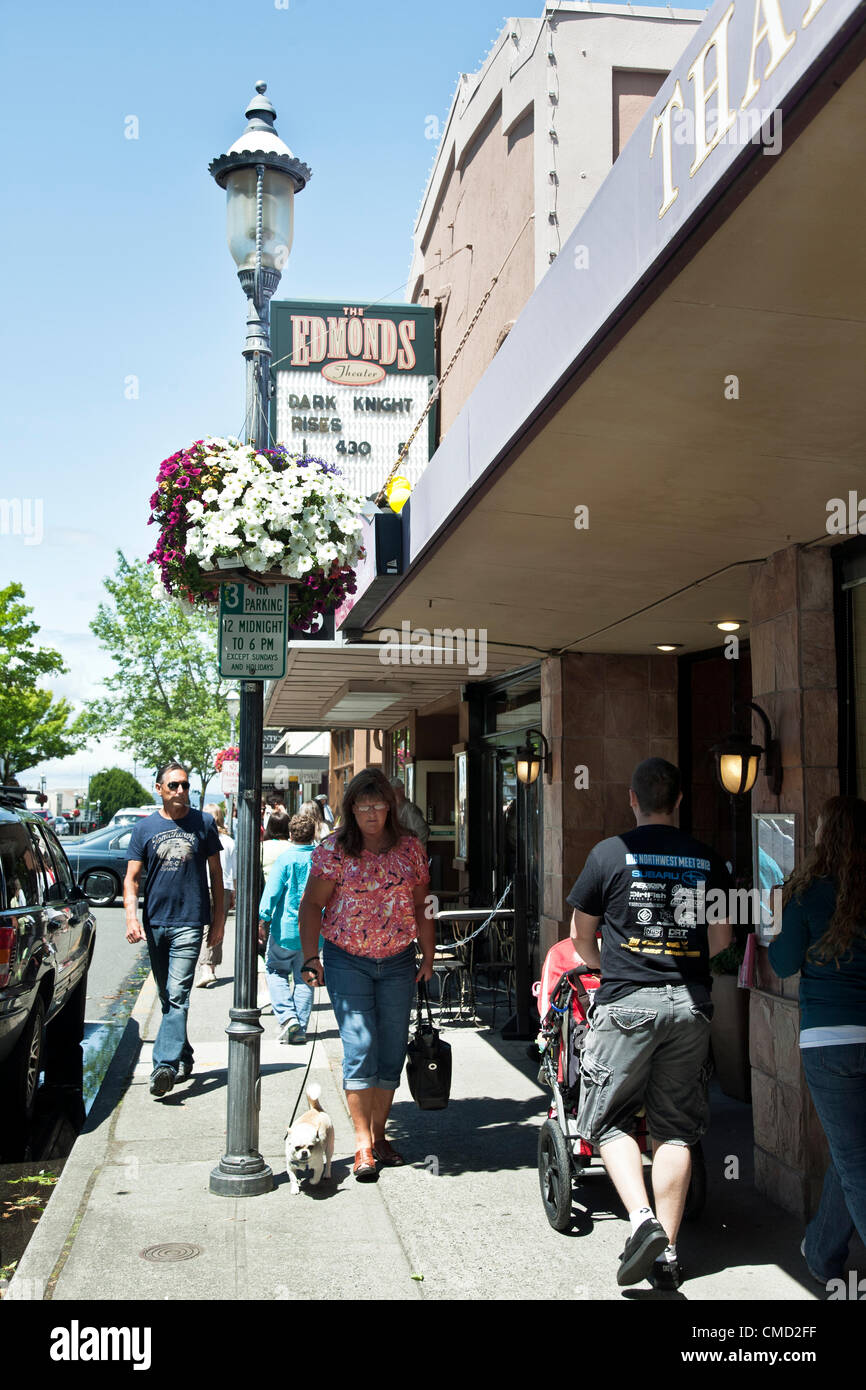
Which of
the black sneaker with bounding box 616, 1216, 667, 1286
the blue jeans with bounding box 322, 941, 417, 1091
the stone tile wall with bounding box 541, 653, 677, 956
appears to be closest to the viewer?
the black sneaker with bounding box 616, 1216, 667, 1286

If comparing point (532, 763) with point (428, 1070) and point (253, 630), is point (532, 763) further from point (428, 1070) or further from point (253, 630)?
point (253, 630)

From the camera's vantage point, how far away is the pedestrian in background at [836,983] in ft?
12.8

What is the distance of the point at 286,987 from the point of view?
9.05 metres

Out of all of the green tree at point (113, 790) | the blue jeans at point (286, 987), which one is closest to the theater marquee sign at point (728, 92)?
the blue jeans at point (286, 987)

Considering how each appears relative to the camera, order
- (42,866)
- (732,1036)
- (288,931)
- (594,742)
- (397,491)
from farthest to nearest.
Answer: (594,742), (397,491), (288,931), (42,866), (732,1036)

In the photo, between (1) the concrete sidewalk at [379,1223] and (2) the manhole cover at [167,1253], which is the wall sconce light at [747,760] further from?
(2) the manhole cover at [167,1253]

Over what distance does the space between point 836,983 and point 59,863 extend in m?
5.80

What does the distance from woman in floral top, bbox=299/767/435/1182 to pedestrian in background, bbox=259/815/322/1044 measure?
299cm

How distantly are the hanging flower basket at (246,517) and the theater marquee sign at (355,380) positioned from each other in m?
10.6

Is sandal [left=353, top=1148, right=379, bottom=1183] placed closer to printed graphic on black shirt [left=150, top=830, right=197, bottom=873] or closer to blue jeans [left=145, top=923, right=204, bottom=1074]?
blue jeans [left=145, top=923, right=204, bottom=1074]

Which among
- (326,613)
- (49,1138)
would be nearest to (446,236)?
(326,613)

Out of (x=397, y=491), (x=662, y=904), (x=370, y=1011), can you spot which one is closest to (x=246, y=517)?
(x=370, y=1011)

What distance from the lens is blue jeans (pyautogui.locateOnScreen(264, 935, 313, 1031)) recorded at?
885 cm

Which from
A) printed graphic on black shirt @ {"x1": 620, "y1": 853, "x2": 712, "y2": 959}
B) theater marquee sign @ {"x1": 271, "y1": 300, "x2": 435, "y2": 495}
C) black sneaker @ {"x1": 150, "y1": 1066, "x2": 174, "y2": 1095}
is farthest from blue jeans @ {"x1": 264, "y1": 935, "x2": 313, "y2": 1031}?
theater marquee sign @ {"x1": 271, "y1": 300, "x2": 435, "y2": 495}
